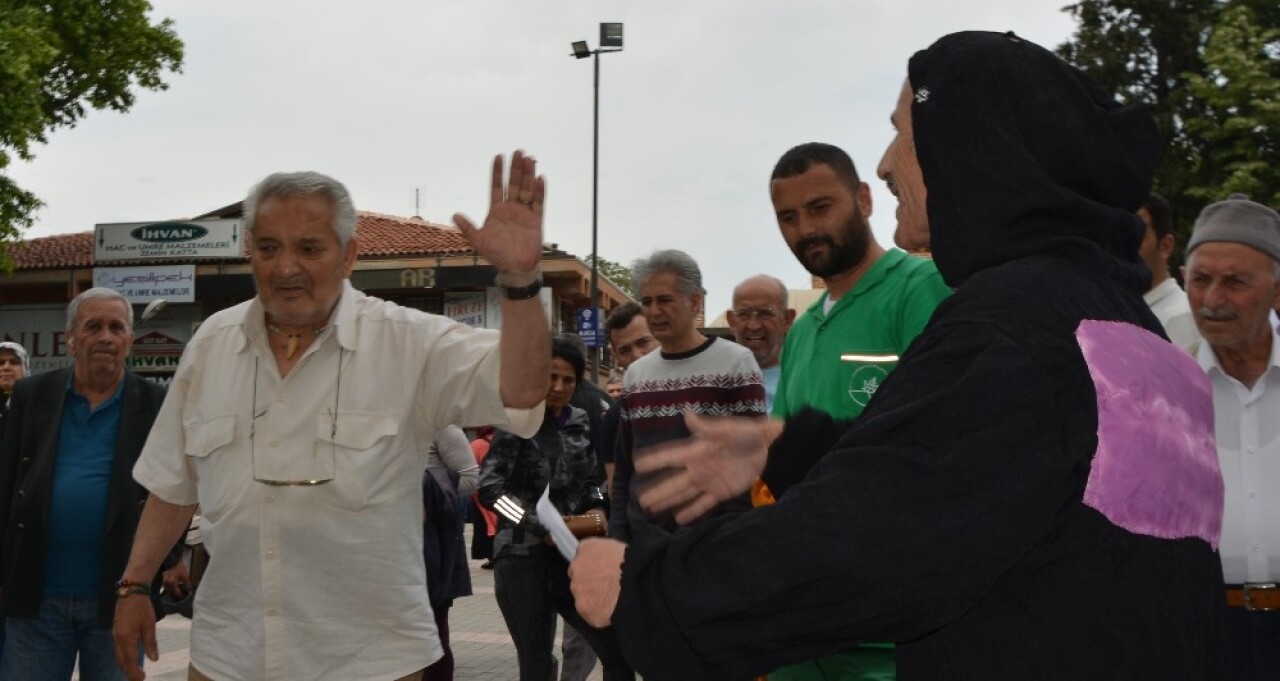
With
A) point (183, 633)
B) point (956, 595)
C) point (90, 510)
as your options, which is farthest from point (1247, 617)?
point (183, 633)

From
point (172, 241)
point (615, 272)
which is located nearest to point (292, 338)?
point (172, 241)

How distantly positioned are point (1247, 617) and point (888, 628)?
2.79 metres

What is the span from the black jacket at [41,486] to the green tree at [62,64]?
77.8 ft

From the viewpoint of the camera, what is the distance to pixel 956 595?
5.07 feet

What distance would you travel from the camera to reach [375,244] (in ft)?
155

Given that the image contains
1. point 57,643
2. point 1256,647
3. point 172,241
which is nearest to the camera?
point 1256,647

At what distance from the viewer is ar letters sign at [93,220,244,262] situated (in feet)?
151

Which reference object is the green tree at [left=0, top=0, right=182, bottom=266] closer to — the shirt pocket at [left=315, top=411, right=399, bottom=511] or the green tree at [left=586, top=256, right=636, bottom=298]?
the shirt pocket at [left=315, top=411, right=399, bottom=511]

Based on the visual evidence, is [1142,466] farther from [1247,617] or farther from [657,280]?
[657,280]

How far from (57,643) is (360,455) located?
8.39 feet

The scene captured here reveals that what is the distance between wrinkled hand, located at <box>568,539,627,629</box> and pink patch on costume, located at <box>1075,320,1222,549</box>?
2.08ft

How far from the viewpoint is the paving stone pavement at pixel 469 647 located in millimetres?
8188

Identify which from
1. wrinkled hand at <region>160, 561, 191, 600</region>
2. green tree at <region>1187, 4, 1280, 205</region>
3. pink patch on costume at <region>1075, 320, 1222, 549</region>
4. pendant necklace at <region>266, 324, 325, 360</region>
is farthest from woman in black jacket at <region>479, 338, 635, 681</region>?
green tree at <region>1187, 4, 1280, 205</region>

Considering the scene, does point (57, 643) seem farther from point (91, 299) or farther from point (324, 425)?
point (324, 425)
